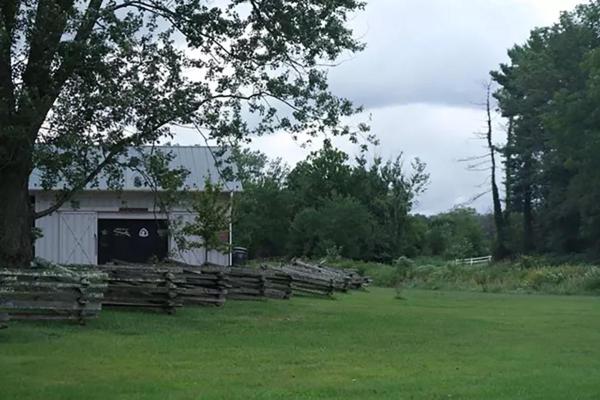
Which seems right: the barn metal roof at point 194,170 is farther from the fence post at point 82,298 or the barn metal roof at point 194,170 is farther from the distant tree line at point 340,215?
the distant tree line at point 340,215

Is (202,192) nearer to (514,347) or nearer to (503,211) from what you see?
(514,347)

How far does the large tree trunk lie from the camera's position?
1975cm

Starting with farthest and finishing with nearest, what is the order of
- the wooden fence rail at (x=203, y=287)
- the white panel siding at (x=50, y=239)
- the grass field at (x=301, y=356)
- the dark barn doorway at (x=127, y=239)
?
the dark barn doorway at (x=127, y=239) → the white panel siding at (x=50, y=239) → the wooden fence rail at (x=203, y=287) → the grass field at (x=301, y=356)

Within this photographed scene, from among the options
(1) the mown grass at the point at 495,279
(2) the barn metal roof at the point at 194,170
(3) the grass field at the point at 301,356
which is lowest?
(3) the grass field at the point at 301,356

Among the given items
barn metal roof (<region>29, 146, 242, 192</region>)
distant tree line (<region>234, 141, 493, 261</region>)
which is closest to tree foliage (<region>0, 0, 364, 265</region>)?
barn metal roof (<region>29, 146, 242, 192</region>)

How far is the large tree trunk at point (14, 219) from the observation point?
19750 millimetres

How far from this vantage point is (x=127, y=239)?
3788 cm

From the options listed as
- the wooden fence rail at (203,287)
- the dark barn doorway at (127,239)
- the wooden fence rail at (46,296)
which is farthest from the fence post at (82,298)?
the dark barn doorway at (127,239)

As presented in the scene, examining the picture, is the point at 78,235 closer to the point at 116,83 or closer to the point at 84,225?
the point at 84,225

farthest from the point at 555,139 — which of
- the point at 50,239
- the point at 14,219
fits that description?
the point at 14,219

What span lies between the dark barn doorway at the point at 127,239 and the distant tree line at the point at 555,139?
41191 millimetres

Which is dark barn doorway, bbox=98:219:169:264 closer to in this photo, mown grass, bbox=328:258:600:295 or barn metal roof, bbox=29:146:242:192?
barn metal roof, bbox=29:146:242:192

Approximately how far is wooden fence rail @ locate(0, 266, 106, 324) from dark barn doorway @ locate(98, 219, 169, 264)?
19030 millimetres

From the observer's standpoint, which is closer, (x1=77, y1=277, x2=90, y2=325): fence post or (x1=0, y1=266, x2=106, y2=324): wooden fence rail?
(x1=0, y1=266, x2=106, y2=324): wooden fence rail
